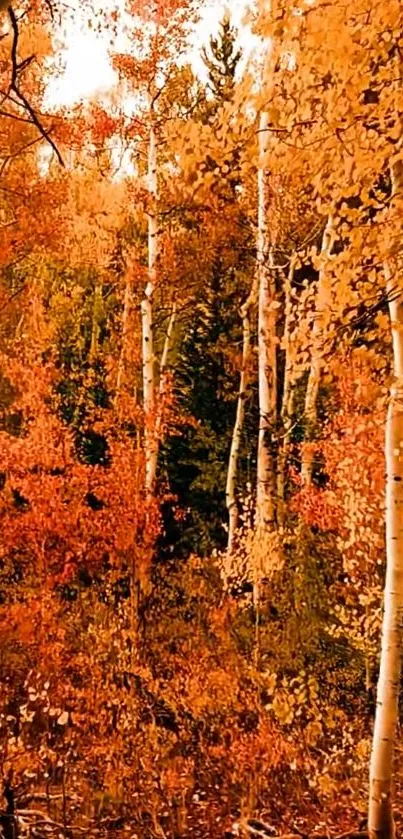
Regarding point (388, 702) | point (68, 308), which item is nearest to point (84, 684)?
point (388, 702)

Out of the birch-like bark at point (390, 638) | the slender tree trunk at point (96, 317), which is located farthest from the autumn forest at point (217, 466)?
the slender tree trunk at point (96, 317)

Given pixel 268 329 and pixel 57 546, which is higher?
pixel 268 329

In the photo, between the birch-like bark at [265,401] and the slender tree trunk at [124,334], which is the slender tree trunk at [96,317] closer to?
the slender tree trunk at [124,334]

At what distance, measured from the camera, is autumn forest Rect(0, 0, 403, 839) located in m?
3.76

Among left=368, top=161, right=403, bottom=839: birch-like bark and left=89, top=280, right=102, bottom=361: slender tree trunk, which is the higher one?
left=89, top=280, right=102, bottom=361: slender tree trunk

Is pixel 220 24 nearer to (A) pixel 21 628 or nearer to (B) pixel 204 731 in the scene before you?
(A) pixel 21 628

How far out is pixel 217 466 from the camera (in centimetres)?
1362

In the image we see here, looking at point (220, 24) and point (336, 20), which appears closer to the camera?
point (336, 20)

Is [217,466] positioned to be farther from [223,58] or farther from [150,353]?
[223,58]

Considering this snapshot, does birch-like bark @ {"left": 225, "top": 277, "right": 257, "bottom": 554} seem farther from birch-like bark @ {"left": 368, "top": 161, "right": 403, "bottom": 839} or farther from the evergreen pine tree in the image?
birch-like bark @ {"left": 368, "top": 161, "right": 403, "bottom": 839}

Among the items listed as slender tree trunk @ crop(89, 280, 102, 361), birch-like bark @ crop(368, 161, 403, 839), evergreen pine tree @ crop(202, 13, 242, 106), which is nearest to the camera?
birch-like bark @ crop(368, 161, 403, 839)

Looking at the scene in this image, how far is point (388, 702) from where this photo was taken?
14.6 feet

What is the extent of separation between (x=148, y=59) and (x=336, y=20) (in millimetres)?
8592

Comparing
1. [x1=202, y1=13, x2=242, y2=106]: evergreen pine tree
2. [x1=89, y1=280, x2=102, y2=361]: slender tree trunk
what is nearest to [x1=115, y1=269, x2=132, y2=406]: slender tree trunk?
[x1=89, y1=280, x2=102, y2=361]: slender tree trunk
